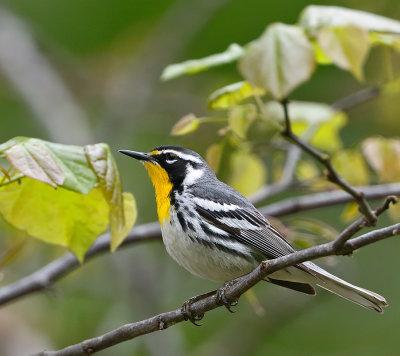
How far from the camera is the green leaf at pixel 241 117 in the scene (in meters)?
2.84

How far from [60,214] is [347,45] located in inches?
56.1

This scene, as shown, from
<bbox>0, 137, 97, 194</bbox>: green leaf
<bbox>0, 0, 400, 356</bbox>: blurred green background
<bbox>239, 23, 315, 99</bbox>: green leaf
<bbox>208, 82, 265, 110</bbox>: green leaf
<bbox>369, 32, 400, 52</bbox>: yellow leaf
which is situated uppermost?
<bbox>0, 137, 97, 194</bbox>: green leaf

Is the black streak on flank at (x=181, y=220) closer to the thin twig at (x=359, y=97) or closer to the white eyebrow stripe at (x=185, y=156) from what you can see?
the white eyebrow stripe at (x=185, y=156)

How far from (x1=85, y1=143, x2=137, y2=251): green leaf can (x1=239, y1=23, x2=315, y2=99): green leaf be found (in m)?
0.71

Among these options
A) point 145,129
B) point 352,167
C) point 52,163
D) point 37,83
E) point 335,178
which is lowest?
point 145,129

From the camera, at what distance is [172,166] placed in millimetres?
3660

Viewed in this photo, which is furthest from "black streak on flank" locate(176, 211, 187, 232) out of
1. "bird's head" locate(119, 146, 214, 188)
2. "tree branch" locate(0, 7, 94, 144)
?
"tree branch" locate(0, 7, 94, 144)

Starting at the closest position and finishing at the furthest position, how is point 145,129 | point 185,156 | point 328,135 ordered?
point 185,156 → point 328,135 → point 145,129

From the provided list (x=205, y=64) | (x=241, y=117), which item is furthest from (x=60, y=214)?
(x=205, y=64)

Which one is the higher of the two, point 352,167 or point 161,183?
point 161,183

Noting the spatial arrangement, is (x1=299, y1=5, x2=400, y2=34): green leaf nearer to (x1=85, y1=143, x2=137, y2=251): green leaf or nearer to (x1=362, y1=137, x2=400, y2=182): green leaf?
(x1=362, y1=137, x2=400, y2=182): green leaf

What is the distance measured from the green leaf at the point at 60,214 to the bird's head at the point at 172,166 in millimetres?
913

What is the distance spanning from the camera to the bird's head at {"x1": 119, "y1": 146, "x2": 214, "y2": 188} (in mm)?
3609

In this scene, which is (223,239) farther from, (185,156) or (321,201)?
(321,201)
